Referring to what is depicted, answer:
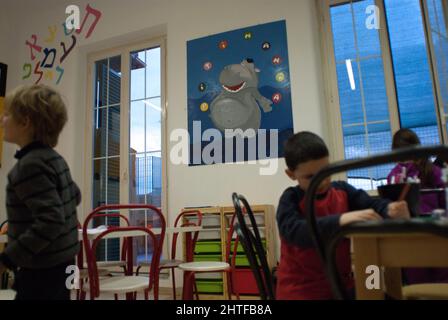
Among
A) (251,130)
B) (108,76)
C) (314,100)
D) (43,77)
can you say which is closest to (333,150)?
Result: (314,100)

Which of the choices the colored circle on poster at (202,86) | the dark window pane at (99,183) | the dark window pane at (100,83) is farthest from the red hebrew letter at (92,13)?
the colored circle on poster at (202,86)

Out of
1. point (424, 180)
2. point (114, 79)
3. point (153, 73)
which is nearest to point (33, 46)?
point (114, 79)

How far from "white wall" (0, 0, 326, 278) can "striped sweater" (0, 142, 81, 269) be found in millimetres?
2397

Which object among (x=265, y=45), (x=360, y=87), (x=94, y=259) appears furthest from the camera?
(x=265, y=45)

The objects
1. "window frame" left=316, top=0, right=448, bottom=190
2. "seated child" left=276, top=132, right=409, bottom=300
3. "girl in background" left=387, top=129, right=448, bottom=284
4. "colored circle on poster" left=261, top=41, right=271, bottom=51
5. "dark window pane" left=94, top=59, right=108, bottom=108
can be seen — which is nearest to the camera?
"seated child" left=276, top=132, right=409, bottom=300

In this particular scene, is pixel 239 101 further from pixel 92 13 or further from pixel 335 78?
pixel 92 13

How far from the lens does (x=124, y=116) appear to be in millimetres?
4352

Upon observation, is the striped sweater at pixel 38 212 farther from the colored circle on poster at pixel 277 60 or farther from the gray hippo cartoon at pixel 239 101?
the colored circle on poster at pixel 277 60

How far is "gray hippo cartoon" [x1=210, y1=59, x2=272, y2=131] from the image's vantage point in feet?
11.7

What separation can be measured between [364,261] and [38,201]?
0.92 meters

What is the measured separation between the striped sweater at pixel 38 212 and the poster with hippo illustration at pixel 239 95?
8.13 feet

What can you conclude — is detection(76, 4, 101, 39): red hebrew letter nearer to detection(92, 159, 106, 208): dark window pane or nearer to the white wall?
the white wall

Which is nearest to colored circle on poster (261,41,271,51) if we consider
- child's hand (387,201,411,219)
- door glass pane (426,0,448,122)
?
door glass pane (426,0,448,122)
